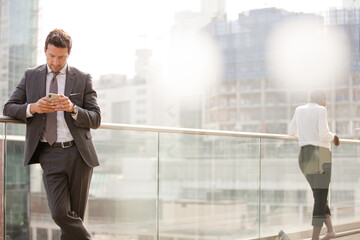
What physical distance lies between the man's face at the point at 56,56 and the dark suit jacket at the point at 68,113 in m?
0.07

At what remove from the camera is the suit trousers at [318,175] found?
4.07 metres

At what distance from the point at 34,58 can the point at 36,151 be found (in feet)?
195

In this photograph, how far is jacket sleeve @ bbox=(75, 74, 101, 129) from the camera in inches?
91.9

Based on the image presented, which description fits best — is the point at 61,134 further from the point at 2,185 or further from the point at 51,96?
the point at 2,185

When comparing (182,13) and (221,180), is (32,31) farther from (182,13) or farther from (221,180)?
(221,180)

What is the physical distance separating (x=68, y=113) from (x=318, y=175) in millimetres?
2388

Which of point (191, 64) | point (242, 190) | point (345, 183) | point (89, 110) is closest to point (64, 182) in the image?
point (89, 110)

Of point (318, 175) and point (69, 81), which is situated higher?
point (69, 81)

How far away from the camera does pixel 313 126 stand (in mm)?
3988

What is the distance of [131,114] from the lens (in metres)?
72.4

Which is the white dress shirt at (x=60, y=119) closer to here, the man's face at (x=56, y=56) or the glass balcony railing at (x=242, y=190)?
the man's face at (x=56, y=56)

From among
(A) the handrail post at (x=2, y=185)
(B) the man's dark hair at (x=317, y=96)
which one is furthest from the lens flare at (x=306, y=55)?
(A) the handrail post at (x=2, y=185)

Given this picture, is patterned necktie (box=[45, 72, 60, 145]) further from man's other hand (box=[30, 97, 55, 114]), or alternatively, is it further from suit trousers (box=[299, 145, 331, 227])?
suit trousers (box=[299, 145, 331, 227])

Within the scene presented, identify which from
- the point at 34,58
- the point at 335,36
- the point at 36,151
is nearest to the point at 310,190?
the point at 36,151
